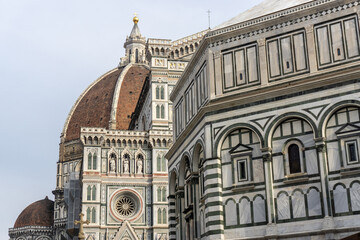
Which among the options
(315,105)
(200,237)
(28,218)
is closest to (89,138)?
(200,237)

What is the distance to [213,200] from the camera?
2016 cm

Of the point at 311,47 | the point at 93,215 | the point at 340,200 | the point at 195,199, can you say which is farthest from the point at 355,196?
the point at 93,215

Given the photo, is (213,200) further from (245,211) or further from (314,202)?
(314,202)

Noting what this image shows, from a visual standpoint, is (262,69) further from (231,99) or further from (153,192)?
(153,192)

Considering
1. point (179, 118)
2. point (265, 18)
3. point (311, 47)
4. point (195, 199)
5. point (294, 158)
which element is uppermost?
point (265, 18)

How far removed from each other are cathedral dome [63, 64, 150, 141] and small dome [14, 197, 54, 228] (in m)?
13.0

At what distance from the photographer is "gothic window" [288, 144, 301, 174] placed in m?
19.3

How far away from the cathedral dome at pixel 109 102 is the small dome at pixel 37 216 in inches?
514

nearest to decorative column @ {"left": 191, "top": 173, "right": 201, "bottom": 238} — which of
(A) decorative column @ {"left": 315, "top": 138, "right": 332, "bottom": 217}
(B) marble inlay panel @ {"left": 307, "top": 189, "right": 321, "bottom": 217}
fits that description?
(B) marble inlay panel @ {"left": 307, "top": 189, "right": 321, "bottom": 217}

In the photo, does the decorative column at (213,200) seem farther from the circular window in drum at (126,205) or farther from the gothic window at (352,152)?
the circular window in drum at (126,205)

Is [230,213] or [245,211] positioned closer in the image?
[245,211]

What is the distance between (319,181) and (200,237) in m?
5.49

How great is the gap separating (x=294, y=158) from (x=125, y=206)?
32629 mm

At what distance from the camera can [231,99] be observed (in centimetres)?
2103
